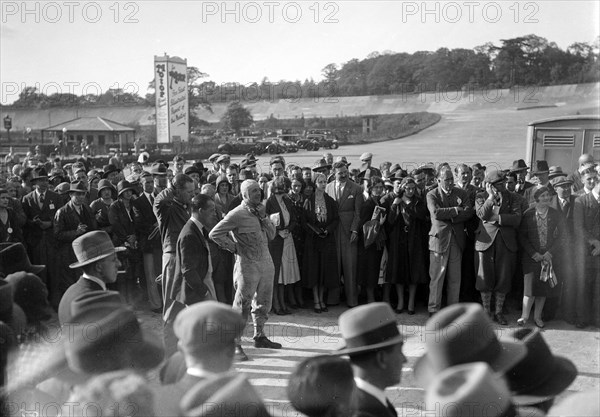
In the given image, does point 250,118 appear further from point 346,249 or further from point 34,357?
point 34,357

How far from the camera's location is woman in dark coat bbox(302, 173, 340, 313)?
6.38m

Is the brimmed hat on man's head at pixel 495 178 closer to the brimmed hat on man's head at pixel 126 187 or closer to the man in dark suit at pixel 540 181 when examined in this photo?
the man in dark suit at pixel 540 181

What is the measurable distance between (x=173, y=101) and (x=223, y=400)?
3362 cm

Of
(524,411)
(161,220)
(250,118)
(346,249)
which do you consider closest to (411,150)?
(250,118)

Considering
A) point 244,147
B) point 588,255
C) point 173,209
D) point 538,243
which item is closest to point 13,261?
point 173,209

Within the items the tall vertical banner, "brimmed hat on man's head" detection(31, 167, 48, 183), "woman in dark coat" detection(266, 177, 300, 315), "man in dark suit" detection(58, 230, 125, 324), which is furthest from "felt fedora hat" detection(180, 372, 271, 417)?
the tall vertical banner

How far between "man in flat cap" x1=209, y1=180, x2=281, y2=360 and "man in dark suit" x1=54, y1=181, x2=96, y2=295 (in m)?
1.99

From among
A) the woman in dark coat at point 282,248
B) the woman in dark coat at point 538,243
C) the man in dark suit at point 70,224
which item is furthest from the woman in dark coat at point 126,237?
the woman in dark coat at point 538,243

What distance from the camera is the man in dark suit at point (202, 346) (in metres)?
2.01

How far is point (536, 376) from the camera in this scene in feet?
6.77

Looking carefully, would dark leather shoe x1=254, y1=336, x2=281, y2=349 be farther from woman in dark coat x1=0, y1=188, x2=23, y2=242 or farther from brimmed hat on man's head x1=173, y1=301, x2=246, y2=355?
brimmed hat on man's head x1=173, y1=301, x2=246, y2=355

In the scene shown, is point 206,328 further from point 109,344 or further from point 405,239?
point 405,239

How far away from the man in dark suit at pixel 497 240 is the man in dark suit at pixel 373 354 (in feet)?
13.4

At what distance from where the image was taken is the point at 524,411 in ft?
6.86
